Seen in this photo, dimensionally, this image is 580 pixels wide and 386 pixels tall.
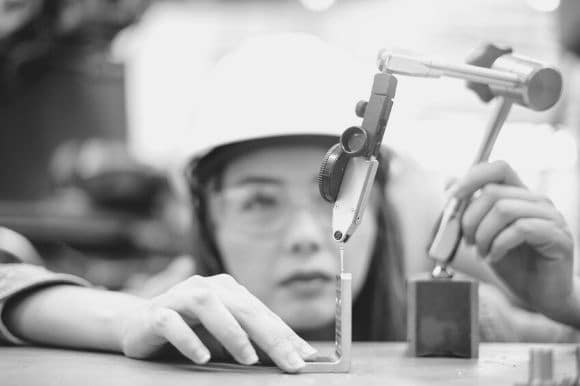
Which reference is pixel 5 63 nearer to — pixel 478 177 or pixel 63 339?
pixel 63 339

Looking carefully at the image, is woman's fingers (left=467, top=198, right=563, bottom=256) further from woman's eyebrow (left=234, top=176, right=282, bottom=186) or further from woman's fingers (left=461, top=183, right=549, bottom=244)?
woman's eyebrow (left=234, top=176, right=282, bottom=186)

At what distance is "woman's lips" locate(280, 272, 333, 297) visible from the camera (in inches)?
39.7

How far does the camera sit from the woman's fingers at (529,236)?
2.47 feet

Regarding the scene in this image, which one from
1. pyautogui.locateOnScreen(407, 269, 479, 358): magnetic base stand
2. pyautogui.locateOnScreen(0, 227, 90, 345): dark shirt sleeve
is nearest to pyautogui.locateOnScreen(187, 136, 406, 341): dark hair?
pyautogui.locateOnScreen(0, 227, 90, 345): dark shirt sleeve

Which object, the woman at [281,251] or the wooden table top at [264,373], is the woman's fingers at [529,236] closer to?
the woman at [281,251]

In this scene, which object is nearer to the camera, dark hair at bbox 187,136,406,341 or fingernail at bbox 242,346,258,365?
fingernail at bbox 242,346,258,365

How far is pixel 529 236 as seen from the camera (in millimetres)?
758

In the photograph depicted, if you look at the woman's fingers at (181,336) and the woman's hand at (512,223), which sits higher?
the woman's hand at (512,223)

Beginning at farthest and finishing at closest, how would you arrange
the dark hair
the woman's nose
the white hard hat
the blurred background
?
the blurred background
the dark hair
the white hard hat
the woman's nose

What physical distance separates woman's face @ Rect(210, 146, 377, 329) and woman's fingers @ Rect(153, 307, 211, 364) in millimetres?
406

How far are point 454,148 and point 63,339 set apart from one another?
193 inches

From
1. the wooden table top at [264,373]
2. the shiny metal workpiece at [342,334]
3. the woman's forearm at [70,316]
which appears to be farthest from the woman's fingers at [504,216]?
the woman's forearm at [70,316]

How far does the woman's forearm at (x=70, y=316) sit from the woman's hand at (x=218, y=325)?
0.09 m

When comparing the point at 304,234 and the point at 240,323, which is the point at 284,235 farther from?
the point at 240,323
